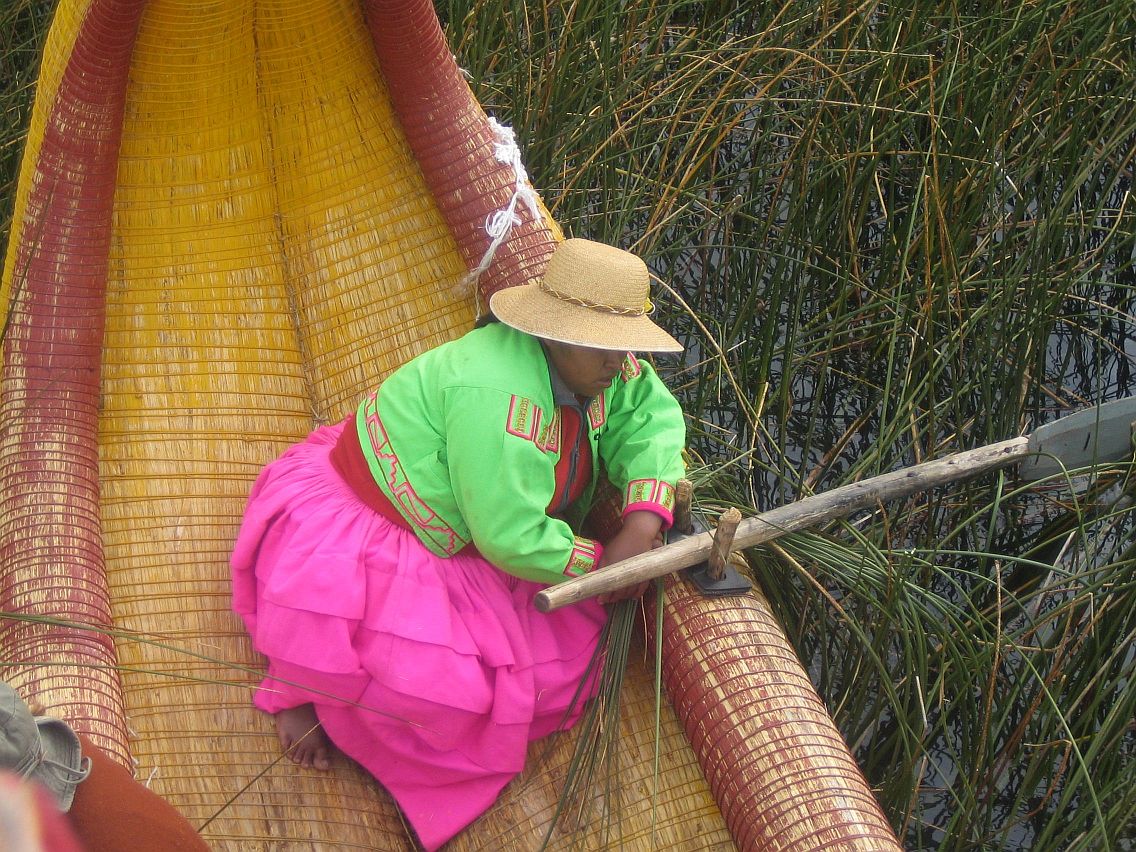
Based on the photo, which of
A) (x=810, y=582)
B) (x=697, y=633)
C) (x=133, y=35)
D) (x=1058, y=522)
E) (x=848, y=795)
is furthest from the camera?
(x=1058, y=522)

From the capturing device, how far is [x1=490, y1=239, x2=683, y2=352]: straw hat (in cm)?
181

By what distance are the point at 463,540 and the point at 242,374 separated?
68 centimetres

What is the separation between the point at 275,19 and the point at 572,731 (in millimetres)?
1411

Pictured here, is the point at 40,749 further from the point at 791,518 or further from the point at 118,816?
the point at 791,518

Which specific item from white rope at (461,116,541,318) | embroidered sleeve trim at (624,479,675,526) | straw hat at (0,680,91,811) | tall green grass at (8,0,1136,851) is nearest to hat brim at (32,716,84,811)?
straw hat at (0,680,91,811)

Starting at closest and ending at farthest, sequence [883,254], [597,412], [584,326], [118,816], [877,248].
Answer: [118,816], [584,326], [597,412], [883,254], [877,248]

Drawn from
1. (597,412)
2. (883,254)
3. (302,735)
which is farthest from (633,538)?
(883,254)

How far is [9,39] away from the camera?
328 cm

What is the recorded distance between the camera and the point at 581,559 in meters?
1.92

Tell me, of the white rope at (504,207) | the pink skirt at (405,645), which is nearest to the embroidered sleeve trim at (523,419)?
the pink skirt at (405,645)

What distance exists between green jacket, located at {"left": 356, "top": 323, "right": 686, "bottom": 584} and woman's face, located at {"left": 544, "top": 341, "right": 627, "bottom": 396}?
27 mm

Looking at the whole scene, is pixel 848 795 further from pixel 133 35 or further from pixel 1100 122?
pixel 1100 122

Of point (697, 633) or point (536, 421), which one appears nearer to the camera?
point (536, 421)

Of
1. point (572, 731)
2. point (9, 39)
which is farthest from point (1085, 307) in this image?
point (9, 39)
